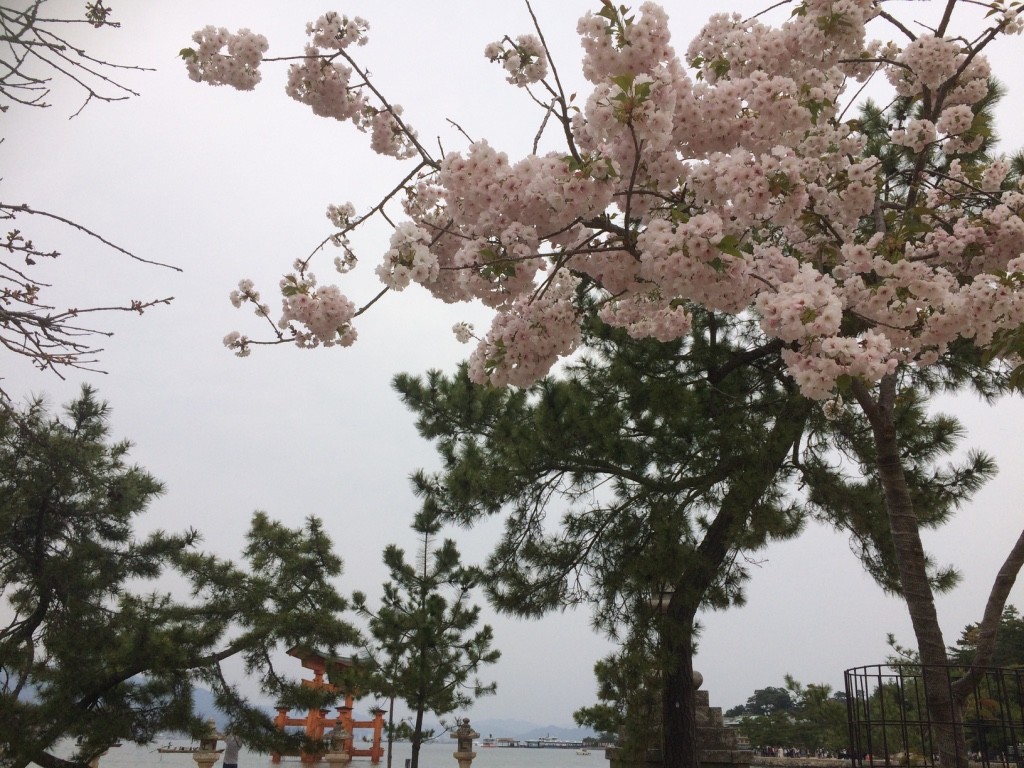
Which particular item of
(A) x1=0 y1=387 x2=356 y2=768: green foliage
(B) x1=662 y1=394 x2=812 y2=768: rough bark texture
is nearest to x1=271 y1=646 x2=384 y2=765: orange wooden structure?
(A) x1=0 y1=387 x2=356 y2=768: green foliage

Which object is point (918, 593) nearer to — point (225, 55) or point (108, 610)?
point (225, 55)

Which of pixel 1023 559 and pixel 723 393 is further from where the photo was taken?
pixel 723 393

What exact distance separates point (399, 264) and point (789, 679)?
9.28m

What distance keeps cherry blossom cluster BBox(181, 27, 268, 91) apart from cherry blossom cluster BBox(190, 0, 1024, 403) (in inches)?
8.4

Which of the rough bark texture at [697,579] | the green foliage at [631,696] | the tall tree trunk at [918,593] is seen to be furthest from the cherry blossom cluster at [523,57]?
the green foliage at [631,696]

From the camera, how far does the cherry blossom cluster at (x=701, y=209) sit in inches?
82.7

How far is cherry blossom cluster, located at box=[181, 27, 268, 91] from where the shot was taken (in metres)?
3.12

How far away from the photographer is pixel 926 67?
10.5 feet

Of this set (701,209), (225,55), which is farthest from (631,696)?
(225,55)

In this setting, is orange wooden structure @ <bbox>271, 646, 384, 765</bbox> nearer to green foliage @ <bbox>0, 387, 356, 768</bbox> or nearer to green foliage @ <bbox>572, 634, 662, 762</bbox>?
green foliage @ <bbox>0, 387, 356, 768</bbox>

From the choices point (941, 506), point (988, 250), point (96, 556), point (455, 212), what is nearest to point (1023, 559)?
point (988, 250)

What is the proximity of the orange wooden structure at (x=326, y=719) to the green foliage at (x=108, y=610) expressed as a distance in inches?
19.4

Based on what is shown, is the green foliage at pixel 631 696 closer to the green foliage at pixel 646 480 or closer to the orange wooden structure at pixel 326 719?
the green foliage at pixel 646 480

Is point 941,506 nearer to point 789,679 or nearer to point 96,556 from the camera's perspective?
point 789,679
